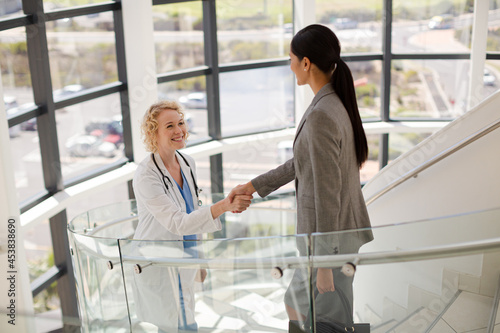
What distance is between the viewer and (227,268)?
2.61 meters

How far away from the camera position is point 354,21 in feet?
27.7

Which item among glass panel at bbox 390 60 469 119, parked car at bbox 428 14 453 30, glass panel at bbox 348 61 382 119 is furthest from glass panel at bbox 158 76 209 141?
parked car at bbox 428 14 453 30

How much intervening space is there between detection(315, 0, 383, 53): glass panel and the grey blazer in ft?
20.1

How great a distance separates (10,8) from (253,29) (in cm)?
350

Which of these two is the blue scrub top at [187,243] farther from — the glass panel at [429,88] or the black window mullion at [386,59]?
the glass panel at [429,88]

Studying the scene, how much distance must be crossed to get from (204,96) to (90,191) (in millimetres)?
2304

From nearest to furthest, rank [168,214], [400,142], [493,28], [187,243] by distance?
[187,243] → [168,214] → [493,28] → [400,142]

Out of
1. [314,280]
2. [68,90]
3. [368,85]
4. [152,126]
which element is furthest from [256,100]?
[314,280]

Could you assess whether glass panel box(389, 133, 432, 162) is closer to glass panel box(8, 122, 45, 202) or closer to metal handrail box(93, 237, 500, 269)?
glass panel box(8, 122, 45, 202)

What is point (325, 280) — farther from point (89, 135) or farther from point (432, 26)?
point (432, 26)

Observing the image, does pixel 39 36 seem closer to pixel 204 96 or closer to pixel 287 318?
pixel 204 96

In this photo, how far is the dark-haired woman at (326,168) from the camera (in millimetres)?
2361

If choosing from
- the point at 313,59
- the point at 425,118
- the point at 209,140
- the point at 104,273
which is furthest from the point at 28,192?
the point at 425,118

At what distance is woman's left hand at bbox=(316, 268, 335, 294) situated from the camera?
2.44 metres
